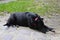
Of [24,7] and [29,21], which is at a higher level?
[29,21]

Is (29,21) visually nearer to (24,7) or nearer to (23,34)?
(23,34)

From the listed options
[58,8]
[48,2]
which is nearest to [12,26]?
[58,8]

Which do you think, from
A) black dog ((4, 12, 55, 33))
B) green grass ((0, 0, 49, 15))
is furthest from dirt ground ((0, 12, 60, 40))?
green grass ((0, 0, 49, 15))

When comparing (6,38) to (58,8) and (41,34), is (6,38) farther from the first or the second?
(58,8)

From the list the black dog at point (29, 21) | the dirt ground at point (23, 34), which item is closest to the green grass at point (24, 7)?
A: the black dog at point (29, 21)

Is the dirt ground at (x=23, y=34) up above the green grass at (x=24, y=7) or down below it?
above

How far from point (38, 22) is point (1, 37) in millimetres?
1250

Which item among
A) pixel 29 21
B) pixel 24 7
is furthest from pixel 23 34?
pixel 24 7

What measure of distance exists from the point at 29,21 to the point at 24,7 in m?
4.26

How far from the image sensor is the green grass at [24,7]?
1048 centimetres

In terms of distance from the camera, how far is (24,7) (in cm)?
1100

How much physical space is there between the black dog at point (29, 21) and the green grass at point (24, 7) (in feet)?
9.99

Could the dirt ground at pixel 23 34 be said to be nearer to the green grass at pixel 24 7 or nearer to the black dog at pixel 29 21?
the black dog at pixel 29 21

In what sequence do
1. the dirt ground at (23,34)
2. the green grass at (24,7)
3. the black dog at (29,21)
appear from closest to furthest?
the dirt ground at (23,34)
the black dog at (29,21)
the green grass at (24,7)
